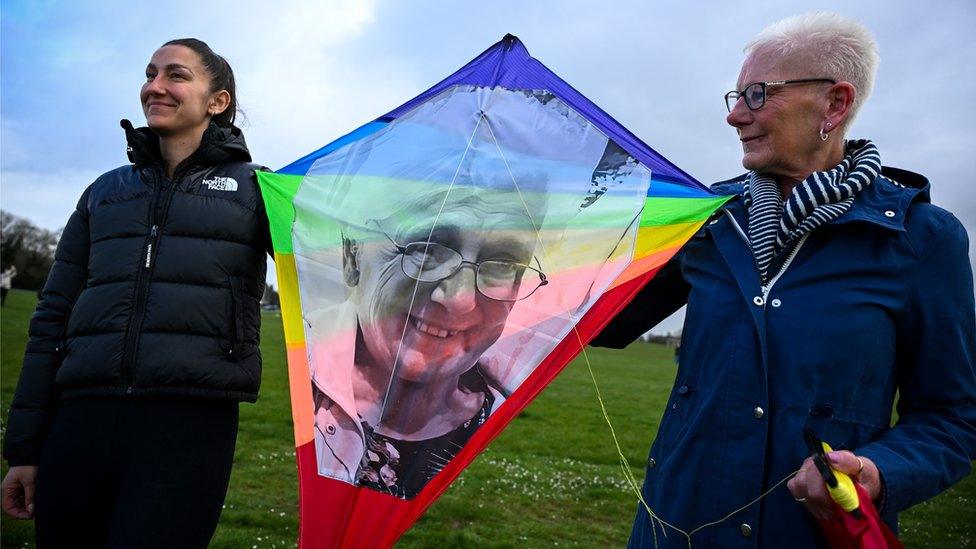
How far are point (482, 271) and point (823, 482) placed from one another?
1227 mm

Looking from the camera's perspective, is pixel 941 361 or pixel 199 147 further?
pixel 199 147

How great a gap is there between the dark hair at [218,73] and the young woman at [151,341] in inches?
0.9

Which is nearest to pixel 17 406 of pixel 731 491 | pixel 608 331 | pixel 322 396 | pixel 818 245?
pixel 322 396

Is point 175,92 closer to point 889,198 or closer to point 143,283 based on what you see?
point 143,283

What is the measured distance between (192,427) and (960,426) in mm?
2562

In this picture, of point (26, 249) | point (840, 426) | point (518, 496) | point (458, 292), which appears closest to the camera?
point (840, 426)

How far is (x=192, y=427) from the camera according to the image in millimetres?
2809

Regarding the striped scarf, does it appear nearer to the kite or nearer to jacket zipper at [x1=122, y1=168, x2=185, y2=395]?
the kite

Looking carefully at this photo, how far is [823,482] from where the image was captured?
1.82 meters

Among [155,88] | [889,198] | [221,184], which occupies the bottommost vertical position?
[221,184]

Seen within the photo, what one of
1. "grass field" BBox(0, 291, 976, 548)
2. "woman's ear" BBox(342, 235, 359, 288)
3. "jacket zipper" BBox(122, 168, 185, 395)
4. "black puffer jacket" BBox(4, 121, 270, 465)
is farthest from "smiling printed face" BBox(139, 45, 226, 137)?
"grass field" BBox(0, 291, 976, 548)

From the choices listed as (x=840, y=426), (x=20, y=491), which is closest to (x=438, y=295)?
(x=840, y=426)

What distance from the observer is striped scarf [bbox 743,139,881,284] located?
7.24ft

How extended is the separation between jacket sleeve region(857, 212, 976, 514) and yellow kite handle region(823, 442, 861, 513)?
22 centimetres
